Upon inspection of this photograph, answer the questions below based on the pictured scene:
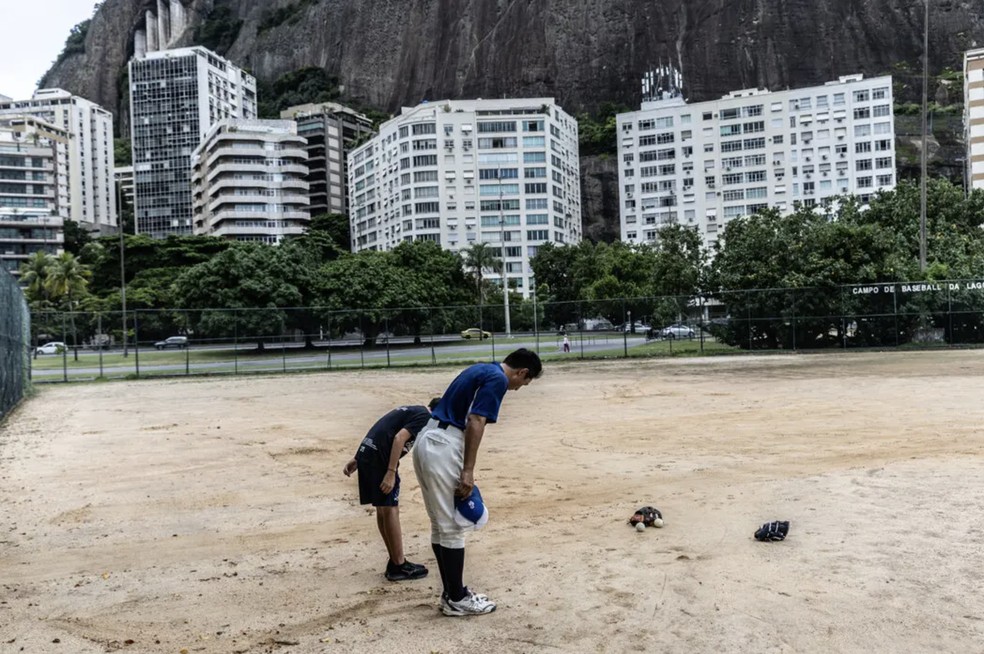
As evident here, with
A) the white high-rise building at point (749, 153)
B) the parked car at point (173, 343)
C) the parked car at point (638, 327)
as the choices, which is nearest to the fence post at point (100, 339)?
the parked car at point (173, 343)

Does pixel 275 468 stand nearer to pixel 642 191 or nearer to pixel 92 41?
pixel 642 191

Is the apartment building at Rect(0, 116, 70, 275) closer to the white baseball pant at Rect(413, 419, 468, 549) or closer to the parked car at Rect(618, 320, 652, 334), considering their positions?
the parked car at Rect(618, 320, 652, 334)

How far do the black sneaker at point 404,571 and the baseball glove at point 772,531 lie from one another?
103 inches

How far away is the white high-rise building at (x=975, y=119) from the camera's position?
9044cm

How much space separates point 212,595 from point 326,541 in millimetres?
1434

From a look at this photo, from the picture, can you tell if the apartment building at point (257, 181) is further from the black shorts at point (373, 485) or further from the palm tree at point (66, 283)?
the black shorts at point (373, 485)

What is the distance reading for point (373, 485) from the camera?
17.5 ft

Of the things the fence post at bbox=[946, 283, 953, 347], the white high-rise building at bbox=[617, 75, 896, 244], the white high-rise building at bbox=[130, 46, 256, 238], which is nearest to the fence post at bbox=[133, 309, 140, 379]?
the fence post at bbox=[946, 283, 953, 347]

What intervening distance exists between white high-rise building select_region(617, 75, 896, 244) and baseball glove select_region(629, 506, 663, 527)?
96.1 metres

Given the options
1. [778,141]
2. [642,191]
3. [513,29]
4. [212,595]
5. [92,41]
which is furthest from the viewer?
[92,41]

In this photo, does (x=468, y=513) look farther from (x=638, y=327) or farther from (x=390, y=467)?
(x=638, y=327)

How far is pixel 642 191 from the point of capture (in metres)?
112

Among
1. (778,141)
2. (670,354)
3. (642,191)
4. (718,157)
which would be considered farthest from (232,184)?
(670,354)

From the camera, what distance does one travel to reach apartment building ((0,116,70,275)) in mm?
111562
